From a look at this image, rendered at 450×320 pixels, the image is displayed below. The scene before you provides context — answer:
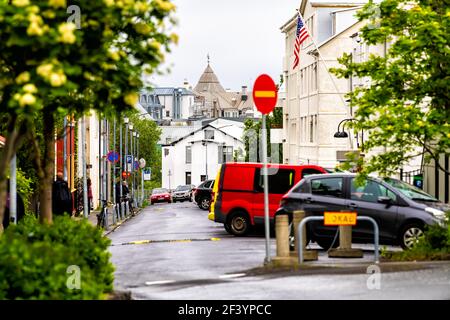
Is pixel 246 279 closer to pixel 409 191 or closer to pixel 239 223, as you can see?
pixel 409 191

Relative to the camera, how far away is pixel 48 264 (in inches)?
400

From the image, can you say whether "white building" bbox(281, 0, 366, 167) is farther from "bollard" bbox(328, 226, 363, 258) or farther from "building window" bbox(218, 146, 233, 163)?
"building window" bbox(218, 146, 233, 163)

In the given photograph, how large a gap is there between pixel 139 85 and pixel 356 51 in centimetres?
4851

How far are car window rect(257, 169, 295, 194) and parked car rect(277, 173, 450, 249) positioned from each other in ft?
19.9

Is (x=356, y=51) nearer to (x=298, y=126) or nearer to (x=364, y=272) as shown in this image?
(x=298, y=126)

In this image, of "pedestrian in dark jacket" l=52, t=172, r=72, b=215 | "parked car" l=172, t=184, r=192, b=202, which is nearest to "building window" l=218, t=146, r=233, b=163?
"parked car" l=172, t=184, r=192, b=202

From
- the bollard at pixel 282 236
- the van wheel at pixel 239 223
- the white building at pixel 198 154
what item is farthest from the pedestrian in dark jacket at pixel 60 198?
the white building at pixel 198 154

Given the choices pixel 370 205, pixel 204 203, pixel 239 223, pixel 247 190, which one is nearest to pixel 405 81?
pixel 370 205

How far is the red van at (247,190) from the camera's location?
3083 centimetres

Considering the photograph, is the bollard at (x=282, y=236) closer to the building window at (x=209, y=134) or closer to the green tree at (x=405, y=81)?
the green tree at (x=405, y=81)

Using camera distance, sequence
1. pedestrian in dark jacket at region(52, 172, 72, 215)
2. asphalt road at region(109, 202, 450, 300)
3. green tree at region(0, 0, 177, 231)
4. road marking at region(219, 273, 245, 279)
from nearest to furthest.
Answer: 1. green tree at region(0, 0, 177, 231)
2. asphalt road at region(109, 202, 450, 300)
3. road marking at region(219, 273, 245, 279)
4. pedestrian in dark jacket at region(52, 172, 72, 215)

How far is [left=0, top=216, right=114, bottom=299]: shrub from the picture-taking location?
10070mm

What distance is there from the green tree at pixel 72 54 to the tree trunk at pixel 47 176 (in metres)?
2.94

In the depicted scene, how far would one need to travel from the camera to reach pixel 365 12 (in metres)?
20.4
